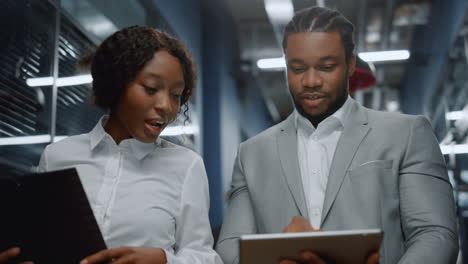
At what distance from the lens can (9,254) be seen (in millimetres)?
1312

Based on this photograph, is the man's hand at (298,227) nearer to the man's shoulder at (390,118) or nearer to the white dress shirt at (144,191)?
the white dress shirt at (144,191)

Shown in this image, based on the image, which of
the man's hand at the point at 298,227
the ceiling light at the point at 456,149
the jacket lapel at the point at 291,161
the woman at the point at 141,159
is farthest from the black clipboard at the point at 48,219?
the ceiling light at the point at 456,149

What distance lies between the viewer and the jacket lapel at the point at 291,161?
167cm

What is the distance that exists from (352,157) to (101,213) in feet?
2.61

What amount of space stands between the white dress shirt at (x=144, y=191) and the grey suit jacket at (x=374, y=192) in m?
0.16

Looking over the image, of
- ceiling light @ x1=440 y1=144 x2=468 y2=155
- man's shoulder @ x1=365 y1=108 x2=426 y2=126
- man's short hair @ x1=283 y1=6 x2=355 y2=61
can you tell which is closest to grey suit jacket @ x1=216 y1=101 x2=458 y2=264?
man's shoulder @ x1=365 y1=108 x2=426 y2=126

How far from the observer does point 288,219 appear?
168 cm

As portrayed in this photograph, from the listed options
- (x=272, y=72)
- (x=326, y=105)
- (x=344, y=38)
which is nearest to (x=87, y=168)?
(x=326, y=105)

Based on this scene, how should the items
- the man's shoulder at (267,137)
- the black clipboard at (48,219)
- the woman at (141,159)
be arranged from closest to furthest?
the black clipboard at (48,219) → the woman at (141,159) → the man's shoulder at (267,137)

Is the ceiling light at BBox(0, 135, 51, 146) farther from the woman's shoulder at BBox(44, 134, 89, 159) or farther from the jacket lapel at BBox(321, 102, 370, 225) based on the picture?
the jacket lapel at BBox(321, 102, 370, 225)

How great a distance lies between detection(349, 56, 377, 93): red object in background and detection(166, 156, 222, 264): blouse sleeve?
1714mm

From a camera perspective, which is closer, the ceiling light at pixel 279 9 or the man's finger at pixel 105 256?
the man's finger at pixel 105 256

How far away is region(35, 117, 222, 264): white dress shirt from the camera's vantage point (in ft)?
4.99

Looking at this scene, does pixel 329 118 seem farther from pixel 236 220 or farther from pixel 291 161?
pixel 236 220
